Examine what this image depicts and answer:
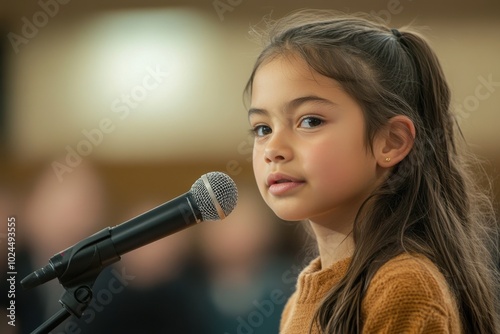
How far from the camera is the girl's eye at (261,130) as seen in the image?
92cm

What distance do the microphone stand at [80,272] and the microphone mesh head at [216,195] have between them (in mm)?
115

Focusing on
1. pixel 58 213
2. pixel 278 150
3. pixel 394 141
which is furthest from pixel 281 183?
pixel 58 213

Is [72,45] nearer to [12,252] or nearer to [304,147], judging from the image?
[12,252]

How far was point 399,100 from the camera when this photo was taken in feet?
3.06

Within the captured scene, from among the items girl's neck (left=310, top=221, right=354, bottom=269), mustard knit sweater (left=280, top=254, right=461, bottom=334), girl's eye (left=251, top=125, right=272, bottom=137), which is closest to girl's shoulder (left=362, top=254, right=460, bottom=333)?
mustard knit sweater (left=280, top=254, right=461, bottom=334)

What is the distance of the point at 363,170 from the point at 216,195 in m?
0.20

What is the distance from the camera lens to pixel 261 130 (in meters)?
0.93

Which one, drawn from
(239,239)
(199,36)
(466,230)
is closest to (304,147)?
(466,230)

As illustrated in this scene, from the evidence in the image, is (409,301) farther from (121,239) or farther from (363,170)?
(121,239)

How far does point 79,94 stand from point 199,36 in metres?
0.38

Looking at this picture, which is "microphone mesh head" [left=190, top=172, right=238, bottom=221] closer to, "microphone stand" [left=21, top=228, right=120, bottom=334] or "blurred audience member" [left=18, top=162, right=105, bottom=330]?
"microphone stand" [left=21, top=228, right=120, bottom=334]

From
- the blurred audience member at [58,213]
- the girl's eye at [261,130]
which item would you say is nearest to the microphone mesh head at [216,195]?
the girl's eye at [261,130]

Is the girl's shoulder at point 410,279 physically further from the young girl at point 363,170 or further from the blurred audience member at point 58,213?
the blurred audience member at point 58,213

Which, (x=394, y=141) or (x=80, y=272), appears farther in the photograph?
(x=394, y=141)
